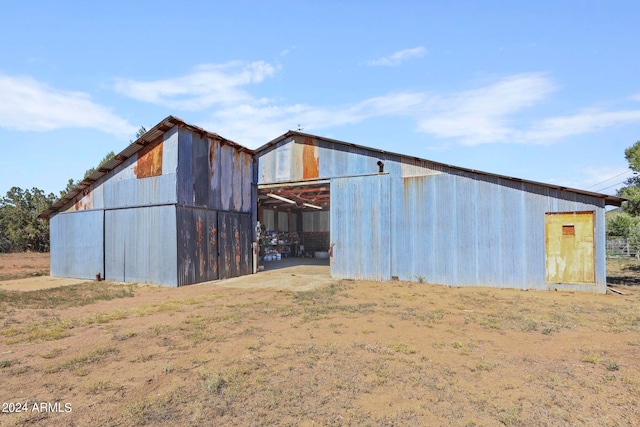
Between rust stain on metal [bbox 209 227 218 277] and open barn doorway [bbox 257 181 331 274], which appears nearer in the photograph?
rust stain on metal [bbox 209 227 218 277]

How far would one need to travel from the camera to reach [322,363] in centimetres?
523

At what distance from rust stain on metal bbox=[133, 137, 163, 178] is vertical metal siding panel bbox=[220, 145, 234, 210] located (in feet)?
8.67

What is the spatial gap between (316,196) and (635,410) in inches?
730

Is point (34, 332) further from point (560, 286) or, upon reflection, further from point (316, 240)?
point (316, 240)

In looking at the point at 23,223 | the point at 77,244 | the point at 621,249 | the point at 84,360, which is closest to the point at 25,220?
the point at 23,223

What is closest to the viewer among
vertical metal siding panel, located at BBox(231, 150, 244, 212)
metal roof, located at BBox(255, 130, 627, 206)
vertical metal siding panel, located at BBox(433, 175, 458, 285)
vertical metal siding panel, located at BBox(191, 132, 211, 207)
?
metal roof, located at BBox(255, 130, 627, 206)

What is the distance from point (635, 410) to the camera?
3.84 meters

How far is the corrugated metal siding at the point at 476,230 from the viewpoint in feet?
39.0

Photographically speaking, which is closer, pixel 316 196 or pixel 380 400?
pixel 380 400

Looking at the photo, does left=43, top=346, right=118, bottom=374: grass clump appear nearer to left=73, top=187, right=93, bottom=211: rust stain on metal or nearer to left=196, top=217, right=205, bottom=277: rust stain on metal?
left=196, top=217, right=205, bottom=277: rust stain on metal

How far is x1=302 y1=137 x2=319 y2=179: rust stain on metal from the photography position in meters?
15.6

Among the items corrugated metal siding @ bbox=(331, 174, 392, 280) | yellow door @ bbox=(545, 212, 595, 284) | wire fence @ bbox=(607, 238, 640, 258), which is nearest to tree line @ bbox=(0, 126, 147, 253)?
corrugated metal siding @ bbox=(331, 174, 392, 280)

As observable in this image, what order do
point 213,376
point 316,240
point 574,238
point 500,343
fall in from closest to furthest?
point 213,376, point 500,343, point 574,238, point 316,240

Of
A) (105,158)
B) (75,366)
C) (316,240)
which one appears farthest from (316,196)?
(105,158)
